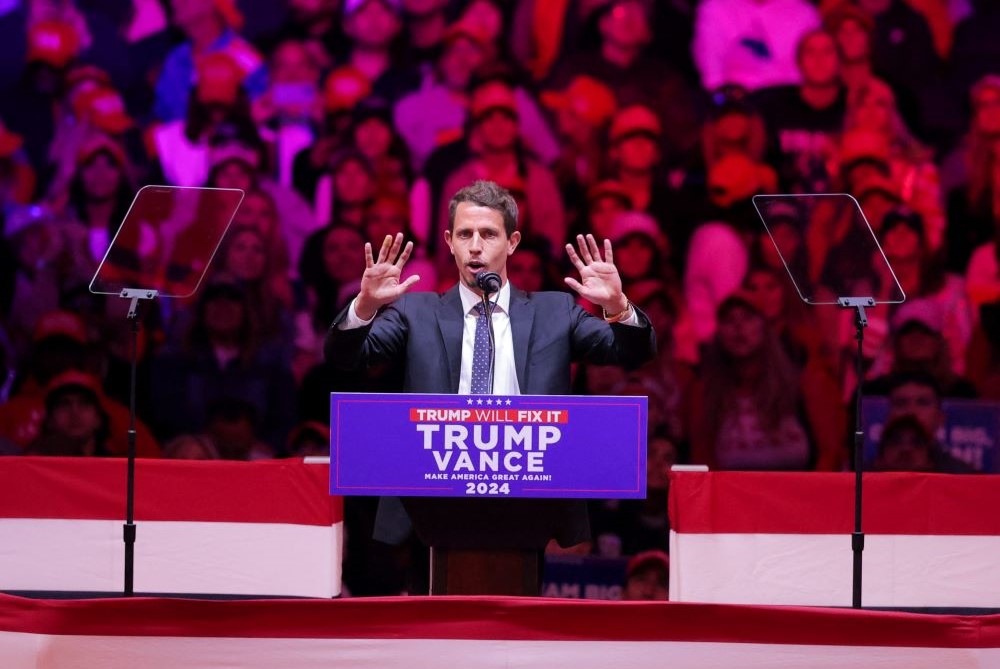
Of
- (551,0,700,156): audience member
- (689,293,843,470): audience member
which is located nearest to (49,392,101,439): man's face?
(551,0,700,156): audience member

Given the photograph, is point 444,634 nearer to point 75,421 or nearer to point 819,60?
point 75,421

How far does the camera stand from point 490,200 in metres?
2.87

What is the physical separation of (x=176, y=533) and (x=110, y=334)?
5.44 ft

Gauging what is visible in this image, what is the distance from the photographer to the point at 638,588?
16.7ft

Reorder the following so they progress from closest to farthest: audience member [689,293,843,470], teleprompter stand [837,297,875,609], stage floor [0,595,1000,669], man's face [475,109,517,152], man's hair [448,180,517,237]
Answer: stage floor [0,595,1000,669] < man's hair [448,180,517,237] < teleprompter stand [837,297,875,609] < audience member [689,293,843,470] < man's face [475,109,517,152]

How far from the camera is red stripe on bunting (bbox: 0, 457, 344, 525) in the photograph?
3.93 m

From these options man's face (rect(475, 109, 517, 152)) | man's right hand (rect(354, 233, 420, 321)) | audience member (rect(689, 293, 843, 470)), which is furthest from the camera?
man's face (rect(475, 109, 517, 152))

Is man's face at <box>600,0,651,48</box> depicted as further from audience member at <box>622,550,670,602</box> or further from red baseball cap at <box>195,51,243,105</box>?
audience member at <box>622,550,670,602</box>

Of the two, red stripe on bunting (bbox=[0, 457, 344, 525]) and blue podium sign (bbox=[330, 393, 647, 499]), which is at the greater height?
blue podium sign (bbox=[330, 393, 647, 499])

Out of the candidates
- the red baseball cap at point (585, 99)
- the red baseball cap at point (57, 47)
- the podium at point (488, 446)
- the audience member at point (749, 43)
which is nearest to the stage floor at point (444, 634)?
the podium at point (488, 446)

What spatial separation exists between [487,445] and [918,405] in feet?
11.1

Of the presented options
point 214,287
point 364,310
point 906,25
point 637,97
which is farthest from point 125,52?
point 906,25

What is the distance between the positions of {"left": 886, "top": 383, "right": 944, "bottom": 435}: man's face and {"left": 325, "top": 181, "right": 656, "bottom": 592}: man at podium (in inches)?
109

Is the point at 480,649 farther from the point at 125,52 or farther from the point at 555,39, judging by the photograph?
the point at 125,52
